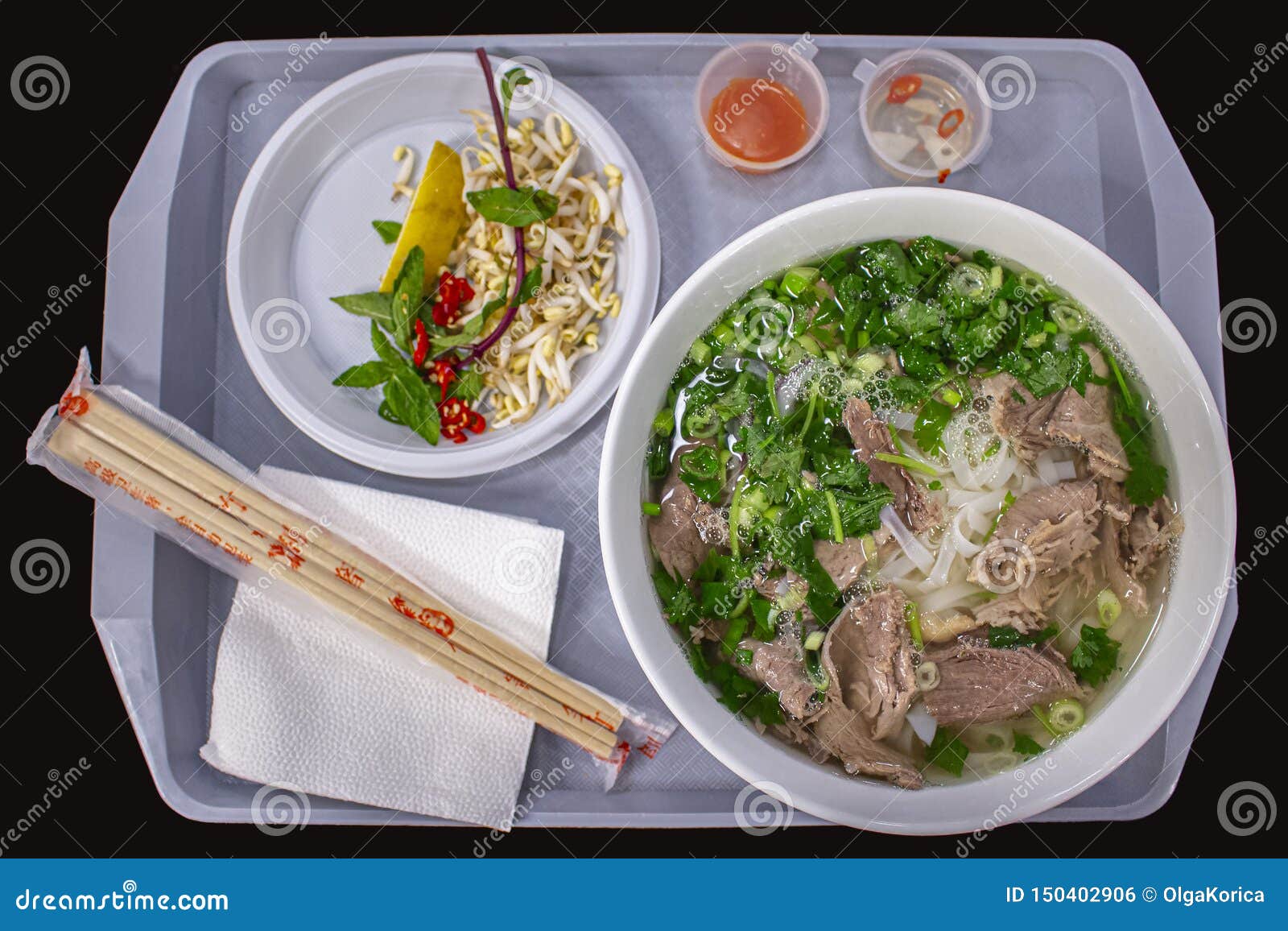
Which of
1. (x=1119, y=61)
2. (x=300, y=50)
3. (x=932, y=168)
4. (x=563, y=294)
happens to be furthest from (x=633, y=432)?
(x=1119, y=61)

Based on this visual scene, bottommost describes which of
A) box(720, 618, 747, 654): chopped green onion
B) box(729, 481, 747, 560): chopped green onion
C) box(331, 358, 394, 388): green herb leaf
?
box(331, 358, 394, 388): green herb leaf

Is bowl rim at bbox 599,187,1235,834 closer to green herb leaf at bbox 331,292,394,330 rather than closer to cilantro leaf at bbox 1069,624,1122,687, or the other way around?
cilantro leaf at bbox 1069,624,1122,687

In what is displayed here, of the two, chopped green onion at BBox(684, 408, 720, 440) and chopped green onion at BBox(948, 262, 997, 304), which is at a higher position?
chopped green onion at BBox(948, 262, 997, 304)

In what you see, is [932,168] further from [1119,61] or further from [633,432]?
[633,432]

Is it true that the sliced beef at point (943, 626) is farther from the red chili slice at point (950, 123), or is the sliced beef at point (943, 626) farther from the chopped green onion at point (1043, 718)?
the red chili slice at point (950, 123)

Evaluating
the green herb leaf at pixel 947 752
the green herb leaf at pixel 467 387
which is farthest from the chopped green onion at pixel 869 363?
the green herb leaf at pixel 467 387

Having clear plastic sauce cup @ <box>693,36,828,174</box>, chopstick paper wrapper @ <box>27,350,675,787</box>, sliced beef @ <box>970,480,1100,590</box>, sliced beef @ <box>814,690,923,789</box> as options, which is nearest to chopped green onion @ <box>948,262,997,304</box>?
sliced beef @ <box>970,480,1100,590</box>
